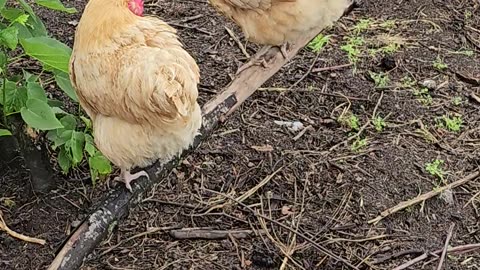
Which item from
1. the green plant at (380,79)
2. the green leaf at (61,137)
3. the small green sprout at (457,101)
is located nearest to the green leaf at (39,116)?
the green leaf at (61,137)

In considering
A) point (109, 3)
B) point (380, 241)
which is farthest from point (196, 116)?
point (380, 241)

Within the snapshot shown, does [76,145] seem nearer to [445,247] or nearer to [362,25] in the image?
[445,247]

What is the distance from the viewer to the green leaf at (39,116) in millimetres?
3086

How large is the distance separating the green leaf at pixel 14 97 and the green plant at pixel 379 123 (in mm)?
2217

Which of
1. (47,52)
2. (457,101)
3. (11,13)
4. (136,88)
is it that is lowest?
(457,101)

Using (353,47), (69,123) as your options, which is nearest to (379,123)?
(353,47)

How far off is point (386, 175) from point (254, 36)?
1112 millimetres

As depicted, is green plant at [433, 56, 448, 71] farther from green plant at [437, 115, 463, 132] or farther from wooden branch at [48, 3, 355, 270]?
wooden branch at [48, 3, 355, 270]

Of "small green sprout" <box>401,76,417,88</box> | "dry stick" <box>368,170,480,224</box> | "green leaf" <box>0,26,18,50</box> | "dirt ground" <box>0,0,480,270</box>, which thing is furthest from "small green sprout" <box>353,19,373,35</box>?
"green leaf" <box>0,26,18,50</box>

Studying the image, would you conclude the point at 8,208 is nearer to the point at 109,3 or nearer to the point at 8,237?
the point at 8,237

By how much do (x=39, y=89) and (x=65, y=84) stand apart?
0.60 feet

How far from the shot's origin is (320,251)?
144 inches

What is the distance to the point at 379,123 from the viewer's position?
14.9ft

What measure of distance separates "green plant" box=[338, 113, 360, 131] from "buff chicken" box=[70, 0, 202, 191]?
4.76ft
